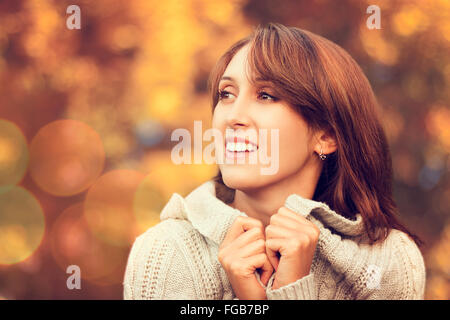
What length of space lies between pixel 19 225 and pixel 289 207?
1898mm

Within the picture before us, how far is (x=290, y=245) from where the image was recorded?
1.26 meters

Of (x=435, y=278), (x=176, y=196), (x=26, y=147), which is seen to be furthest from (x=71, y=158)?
(x=435, y=278)

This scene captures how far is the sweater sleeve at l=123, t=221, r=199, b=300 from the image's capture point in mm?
1360

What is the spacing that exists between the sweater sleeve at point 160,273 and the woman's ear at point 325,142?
0.63 metres

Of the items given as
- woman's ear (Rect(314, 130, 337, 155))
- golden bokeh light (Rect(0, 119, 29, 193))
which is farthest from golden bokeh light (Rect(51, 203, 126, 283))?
woman's ear (Rect(314, 130, 337, 155))

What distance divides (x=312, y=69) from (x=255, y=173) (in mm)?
423

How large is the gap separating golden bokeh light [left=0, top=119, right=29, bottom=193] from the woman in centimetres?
144

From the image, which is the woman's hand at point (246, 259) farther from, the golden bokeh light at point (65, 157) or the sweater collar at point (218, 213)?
the golden bokeh light at point (65, 157)

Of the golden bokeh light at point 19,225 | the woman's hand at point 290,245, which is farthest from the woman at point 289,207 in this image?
the golden bokeh light at point 19,225

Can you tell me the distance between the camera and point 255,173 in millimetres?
1384

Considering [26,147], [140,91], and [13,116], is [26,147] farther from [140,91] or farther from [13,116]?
[140,91]

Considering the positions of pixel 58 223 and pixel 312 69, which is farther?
pixel 58 223
